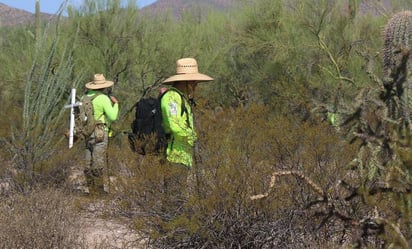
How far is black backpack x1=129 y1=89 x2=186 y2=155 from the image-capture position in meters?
5.80

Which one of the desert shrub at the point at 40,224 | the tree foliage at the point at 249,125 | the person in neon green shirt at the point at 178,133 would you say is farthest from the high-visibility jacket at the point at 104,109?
the person in neon green shirt at the point at 178,133

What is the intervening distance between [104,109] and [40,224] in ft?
8.62

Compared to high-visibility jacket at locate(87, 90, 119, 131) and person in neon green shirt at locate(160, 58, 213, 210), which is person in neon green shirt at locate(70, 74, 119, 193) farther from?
person in neon green shirt at locate(160, 58, 213, 210)

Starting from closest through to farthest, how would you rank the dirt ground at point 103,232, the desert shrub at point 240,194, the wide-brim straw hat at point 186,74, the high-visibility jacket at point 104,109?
the desert shrub at point 240,194, the dirt ground at point 103,232, the wide-brim straw hat at point 186,74, the high-visibility jacket at point 104,109

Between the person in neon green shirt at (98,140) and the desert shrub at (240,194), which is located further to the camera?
the person in neon green shirt at (98,140)

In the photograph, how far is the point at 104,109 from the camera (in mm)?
8102

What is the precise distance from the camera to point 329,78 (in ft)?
45.3

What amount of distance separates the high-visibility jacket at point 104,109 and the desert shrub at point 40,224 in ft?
5.79

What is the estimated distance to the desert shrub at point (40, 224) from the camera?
5449mm

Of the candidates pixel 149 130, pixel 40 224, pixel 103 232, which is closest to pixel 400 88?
pixel 149 130

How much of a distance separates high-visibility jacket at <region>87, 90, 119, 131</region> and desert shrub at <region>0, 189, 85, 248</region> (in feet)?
5.79

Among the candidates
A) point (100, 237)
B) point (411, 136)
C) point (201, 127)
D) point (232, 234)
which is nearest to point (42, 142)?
point (100, 237)

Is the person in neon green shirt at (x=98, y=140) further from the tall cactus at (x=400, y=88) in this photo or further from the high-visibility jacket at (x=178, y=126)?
the tall cactus at (x=400, y=88)

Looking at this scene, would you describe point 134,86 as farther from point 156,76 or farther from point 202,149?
point 202,149
